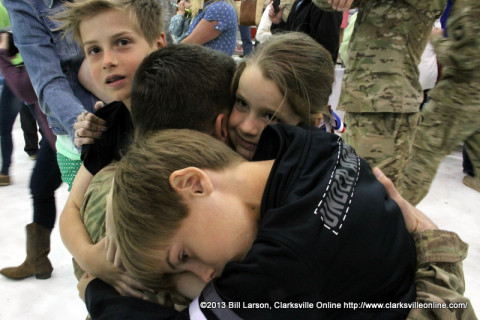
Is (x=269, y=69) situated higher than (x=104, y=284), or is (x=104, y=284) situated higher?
(x=269, y=69)

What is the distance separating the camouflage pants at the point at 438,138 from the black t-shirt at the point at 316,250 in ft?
2.00

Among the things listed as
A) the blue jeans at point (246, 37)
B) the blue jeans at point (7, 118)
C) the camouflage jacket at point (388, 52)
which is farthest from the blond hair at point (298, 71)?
the blue jeans at point (246, 37)

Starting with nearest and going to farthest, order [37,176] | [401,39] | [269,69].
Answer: [269,69] → [401,39] → [37,176]

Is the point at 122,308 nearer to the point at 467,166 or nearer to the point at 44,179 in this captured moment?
the point at 44,179

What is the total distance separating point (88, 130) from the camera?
0.92 m

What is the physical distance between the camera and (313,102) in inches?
35.2

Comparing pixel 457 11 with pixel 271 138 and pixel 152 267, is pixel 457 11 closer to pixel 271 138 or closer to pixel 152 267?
pixel 271 138

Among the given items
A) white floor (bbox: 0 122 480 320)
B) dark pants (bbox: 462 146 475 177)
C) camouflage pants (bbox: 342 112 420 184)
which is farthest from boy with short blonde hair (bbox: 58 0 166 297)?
dark pants (bbox: 462 146 475 177)

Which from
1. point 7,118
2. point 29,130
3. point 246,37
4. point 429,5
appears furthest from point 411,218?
point 246,37

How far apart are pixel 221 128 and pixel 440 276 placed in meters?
0.53

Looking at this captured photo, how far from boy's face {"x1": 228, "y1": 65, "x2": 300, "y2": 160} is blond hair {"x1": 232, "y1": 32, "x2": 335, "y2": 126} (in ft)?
0.05

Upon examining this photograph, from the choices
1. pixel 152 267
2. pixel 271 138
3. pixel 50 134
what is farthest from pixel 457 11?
pixel 50 134

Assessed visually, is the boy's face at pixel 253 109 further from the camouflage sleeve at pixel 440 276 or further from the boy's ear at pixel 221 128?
the camouflage sleeve at pixel 440 276

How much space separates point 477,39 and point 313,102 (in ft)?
1.62
